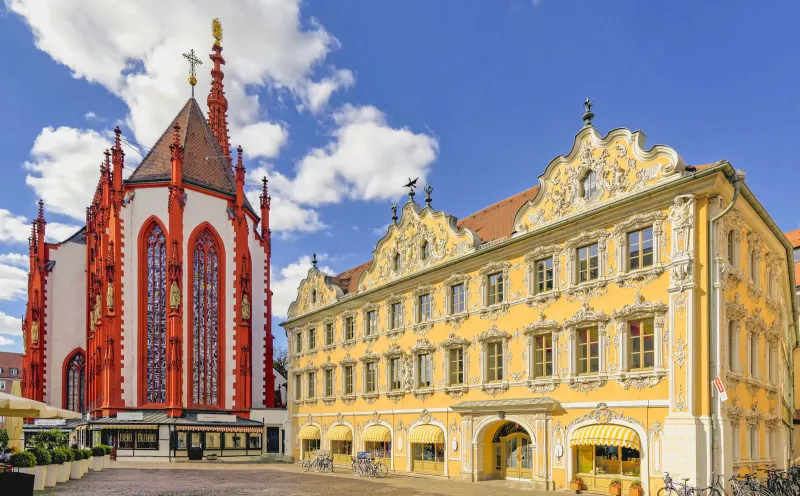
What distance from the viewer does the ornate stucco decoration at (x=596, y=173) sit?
2142 cm

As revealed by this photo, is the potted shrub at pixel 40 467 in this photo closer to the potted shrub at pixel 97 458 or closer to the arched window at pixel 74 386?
the potted shrub at pixel 97 458

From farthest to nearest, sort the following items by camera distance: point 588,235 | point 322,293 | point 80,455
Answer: point 322,293 < point 80,455 < point 588,235

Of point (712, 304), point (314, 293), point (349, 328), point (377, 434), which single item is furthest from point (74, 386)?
point (712, 304)

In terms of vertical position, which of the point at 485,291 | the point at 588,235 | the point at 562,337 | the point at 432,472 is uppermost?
the point at 588,235

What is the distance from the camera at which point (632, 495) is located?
66.5 ft

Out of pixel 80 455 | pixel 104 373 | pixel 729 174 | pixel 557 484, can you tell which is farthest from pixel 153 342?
pixel 729 174

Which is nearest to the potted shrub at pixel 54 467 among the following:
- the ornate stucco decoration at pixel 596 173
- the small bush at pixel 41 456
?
the small bush at pixel 41 456

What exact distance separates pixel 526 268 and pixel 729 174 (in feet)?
26.9

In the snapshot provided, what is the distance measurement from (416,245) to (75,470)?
1738 cm

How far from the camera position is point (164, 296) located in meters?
49.9

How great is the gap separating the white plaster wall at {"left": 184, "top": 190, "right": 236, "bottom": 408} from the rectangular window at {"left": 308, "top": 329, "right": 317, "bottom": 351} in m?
11.6

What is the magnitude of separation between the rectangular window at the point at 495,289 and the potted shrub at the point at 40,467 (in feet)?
55.4

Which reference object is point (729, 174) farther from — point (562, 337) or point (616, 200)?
point (562, 337)

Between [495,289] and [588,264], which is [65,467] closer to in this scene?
[495,289]
